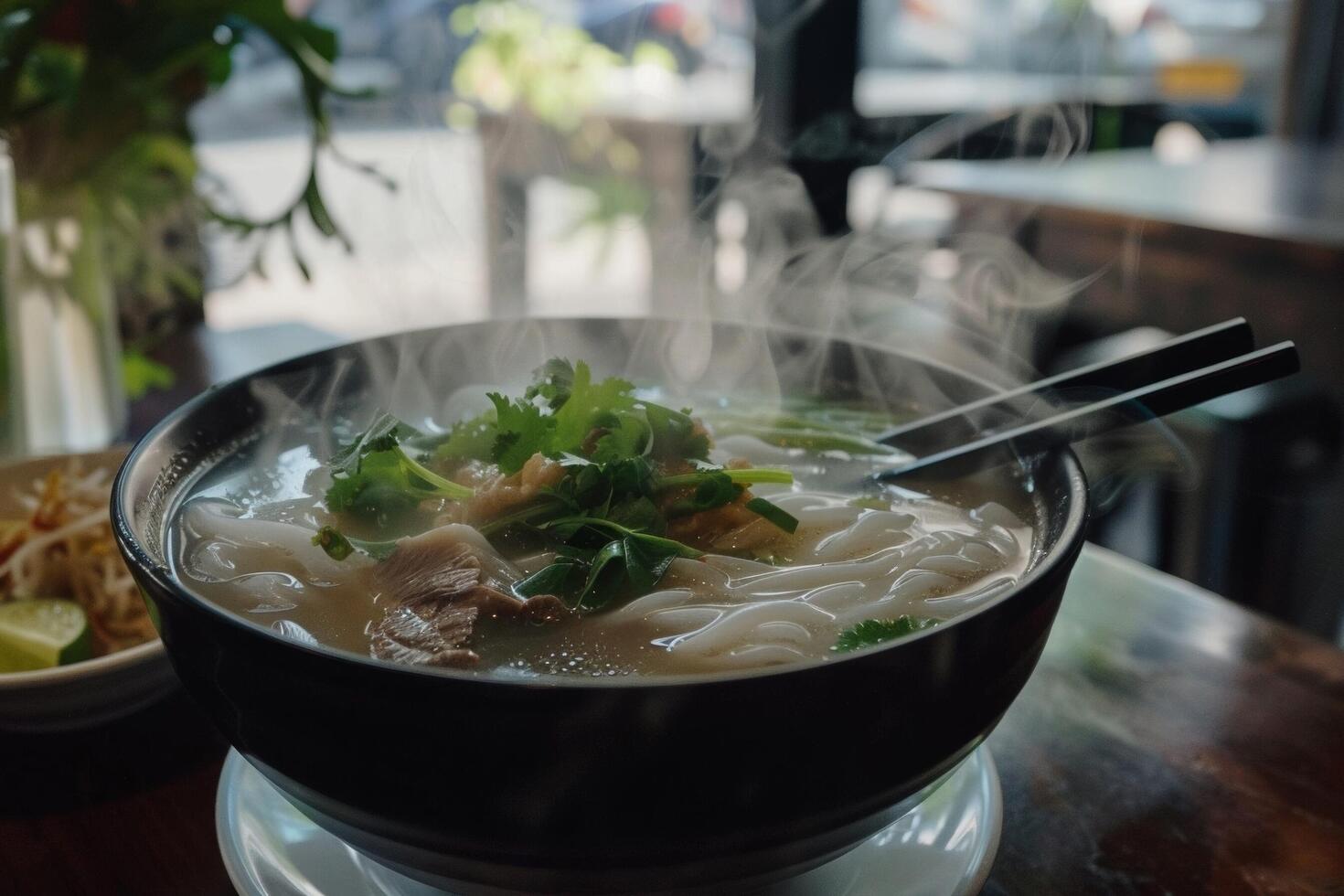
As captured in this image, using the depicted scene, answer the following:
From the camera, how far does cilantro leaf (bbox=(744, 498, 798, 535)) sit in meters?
1.18

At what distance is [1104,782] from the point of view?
126 centimetres

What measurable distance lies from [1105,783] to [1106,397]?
442mm

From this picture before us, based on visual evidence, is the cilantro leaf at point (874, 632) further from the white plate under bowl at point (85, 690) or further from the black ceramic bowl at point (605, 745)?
the white plate under bowl at point (85, 690)

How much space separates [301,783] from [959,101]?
4636mm


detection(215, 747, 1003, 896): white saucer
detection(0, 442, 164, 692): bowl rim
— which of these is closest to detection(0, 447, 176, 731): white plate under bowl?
detection(0, 442, 164, 692): bowl rim

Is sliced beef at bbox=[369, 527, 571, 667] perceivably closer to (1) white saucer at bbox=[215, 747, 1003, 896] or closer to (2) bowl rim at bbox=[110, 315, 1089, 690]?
(2) bowl rim at bbox=[110, 315, 1089, 690]

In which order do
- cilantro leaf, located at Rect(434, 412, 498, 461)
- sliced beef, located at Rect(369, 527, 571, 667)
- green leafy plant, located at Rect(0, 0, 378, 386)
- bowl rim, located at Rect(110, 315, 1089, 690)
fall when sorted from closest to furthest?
1. bowl rim, located at Rect(110, 315, 1089, 690)
2. sliced beef, located at Rect(369, 527, 571, 667)
3. cilantro leaf, located at Rect(434, 412, 498, 461)
4. green leafy plant, located at Rect(0, 0, 378, 386)

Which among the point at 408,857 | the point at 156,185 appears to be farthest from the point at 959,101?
the point at 408,857

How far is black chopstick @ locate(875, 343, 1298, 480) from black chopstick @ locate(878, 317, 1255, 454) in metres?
0.05

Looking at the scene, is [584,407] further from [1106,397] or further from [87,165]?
[87,165]

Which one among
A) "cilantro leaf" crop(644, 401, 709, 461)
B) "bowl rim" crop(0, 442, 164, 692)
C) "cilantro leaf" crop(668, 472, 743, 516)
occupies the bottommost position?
"bowl rim" crop(0, 442, 164, 692)

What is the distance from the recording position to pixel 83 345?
226 centimetres

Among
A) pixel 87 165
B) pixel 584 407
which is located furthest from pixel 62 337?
pixel 584 407

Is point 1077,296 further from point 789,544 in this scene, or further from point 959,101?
point 789,544
